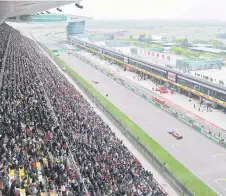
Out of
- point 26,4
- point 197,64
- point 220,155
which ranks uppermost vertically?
point 26,4

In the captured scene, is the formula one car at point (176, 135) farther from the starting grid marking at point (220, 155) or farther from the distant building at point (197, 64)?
the distant building at point (197, 64)

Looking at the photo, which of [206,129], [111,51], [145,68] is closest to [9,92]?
[206,129]

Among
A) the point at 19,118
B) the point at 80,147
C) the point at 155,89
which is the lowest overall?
the point at 155,89

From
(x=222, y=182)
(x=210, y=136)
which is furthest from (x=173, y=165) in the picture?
(x=210, y=136)

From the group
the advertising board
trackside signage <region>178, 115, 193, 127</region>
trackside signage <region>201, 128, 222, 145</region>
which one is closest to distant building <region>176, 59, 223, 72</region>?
the advertising board

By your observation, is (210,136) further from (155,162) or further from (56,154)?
(56,154)

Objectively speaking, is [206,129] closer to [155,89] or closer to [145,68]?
[155,89]
